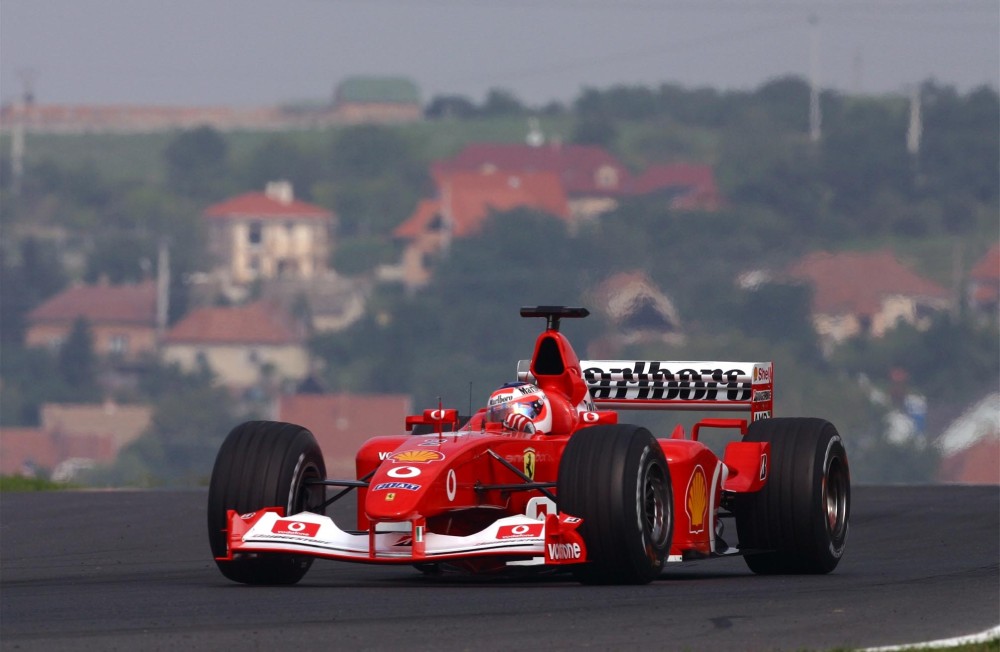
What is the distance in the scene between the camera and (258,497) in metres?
11.5

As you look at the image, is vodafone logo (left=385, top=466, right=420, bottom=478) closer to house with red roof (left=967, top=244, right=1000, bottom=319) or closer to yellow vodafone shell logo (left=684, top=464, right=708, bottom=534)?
yellow vodafone shell logo (left=684, top=464, right=708, bottom=534)

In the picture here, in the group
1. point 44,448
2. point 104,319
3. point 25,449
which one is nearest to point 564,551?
point 25,449

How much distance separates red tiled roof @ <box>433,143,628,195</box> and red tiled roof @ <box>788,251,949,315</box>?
57.4m

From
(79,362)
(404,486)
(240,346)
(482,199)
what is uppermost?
(482,199)

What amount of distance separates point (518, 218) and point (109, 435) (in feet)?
144

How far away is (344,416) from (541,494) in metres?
125

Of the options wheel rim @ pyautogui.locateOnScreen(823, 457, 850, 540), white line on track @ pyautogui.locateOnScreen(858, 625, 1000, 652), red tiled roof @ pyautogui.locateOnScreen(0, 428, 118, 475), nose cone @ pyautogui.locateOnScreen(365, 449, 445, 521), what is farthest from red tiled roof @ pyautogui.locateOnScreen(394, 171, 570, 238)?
white line on track @ pyautogui.locateOnScreen(858, 625, 1000, 652)

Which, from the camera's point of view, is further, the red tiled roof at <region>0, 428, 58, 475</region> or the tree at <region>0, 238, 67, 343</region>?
the tree at <region>0, 238, 67, 343</region>

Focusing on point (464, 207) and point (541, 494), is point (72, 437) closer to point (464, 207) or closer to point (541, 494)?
point (464, 207)

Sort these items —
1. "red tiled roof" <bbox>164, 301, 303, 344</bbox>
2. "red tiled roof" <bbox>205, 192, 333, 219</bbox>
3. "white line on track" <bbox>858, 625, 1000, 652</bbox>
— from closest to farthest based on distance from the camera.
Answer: "white line on track" <bbox>858, 625, 1000, 652</bbox>
"red tiled roof" <bbox>164, 301, 303, 344</bbox>
"red tiled roof" <bbox>205, 192, 333, 219</bbox>

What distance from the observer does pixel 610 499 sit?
10891 mm

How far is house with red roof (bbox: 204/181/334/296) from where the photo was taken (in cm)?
17800

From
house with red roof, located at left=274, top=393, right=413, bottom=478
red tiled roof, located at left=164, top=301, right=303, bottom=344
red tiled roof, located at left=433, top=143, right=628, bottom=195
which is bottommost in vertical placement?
house with red roof, located at left=274, top=393, right=413, bottom=478

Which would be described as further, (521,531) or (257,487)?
(257,487)
